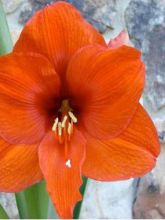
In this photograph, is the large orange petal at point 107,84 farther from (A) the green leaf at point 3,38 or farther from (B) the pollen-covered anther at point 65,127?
(A) the green leaf at point 3,38

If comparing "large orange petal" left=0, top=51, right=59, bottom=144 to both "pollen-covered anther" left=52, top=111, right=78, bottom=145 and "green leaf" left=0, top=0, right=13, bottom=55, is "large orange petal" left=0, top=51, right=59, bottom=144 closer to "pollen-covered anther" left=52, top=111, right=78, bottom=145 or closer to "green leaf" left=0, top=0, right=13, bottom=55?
"pollen-covered anther" left=52, top=111, right=78, bottom=145

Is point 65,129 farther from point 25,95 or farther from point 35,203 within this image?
point 35,203

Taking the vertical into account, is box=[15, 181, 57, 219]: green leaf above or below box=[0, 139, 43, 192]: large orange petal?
below

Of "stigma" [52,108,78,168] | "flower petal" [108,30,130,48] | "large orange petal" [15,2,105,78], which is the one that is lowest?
"stigma" [52,108,78,168]

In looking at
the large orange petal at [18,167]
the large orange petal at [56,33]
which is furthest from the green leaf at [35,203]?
the large orange petal at [56,33]

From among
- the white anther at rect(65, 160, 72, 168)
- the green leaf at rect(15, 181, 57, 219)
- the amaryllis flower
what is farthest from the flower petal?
the green leaf at rect(15, 181, 57, 219)

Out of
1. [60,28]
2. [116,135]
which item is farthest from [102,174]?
[60,28]
